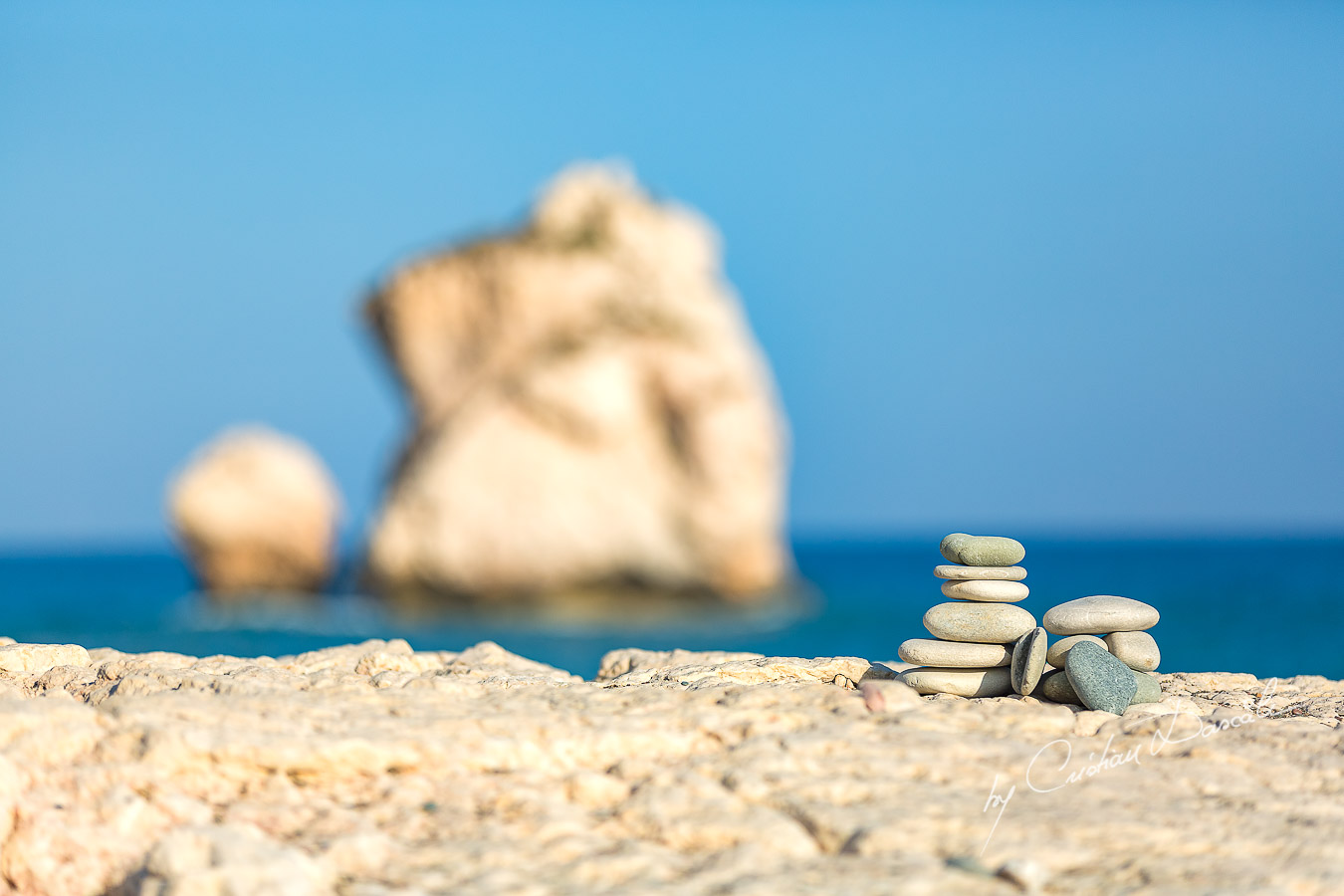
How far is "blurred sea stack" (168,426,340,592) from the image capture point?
119ft

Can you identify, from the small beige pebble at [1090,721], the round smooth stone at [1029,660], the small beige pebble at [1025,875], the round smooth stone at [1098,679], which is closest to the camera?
the small beige pebble at [1025,875]

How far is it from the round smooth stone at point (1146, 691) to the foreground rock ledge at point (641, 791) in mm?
222

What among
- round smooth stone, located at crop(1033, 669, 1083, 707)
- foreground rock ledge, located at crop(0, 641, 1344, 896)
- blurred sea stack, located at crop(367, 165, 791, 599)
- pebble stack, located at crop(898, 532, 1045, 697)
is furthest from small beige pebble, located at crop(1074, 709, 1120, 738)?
blurred sea stack, located at crop(367, 165, 791, 599)

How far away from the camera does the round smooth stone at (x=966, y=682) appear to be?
5770 millimetres

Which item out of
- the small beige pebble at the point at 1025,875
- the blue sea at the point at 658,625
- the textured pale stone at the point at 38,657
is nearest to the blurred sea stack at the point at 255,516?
the blue sea at the point at 658,625

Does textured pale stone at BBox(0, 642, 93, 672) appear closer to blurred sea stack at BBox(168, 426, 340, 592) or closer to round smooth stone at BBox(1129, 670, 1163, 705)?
round smooth stone at BBox(1129, 670, 1163, 705)

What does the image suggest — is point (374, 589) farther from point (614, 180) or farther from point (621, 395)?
point (614, 180)

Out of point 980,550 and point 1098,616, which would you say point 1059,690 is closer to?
point 1098,616

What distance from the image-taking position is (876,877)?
3.53 metres

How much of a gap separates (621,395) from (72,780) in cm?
2829

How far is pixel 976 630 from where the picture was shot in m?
5.75

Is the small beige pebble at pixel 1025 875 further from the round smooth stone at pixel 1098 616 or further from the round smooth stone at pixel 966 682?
the round smooth stone at pixel 1098 616

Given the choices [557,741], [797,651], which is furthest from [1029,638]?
[797,651]

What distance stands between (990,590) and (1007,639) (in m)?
0.28
